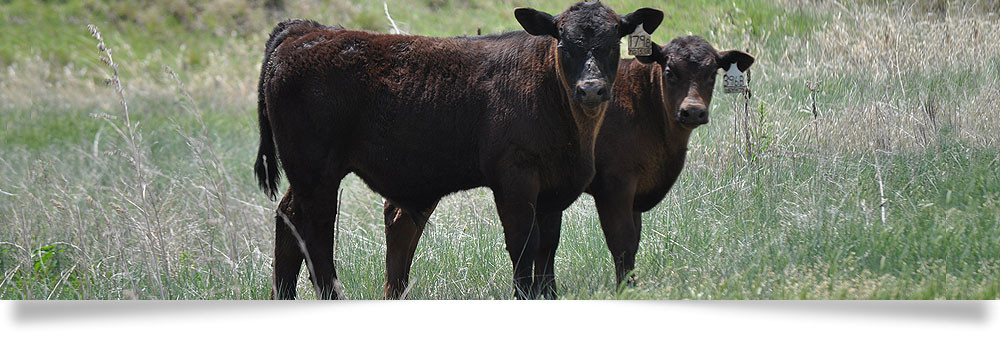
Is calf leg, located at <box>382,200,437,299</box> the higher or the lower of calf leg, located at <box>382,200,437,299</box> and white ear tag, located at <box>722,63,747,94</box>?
the lower

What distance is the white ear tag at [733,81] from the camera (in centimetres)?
507

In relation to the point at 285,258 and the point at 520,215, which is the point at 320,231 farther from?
the point at 520,215

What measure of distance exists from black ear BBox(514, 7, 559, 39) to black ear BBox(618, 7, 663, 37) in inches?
12.1

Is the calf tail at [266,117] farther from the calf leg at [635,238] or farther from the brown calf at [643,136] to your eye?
the calf leg at [635,238]

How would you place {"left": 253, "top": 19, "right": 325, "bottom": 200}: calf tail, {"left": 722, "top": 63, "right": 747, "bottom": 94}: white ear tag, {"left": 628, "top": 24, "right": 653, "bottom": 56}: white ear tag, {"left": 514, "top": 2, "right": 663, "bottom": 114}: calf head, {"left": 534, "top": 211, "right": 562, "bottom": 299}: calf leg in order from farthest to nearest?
{"left": 253, "top": 19, "right": 325, "bottom": 200}: calf tail
{"left": 722, "top": 63, "right": 747, "bottom": 94}: white ear tag
{"left": 534, "top": 211, "right": 562, "bottom": 299}: calf leg
{"left": 628, "top": 24, "right": 653, "bottom": 56}: white ear tag
{"left": 514, "top": 2, "right": 663, "bottom": 114}: calf head

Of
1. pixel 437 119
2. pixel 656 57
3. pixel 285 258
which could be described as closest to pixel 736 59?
pixel 656 57

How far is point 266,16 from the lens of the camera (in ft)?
21.3

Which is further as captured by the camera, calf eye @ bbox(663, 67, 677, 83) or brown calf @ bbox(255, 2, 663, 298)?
calf eye @ bbox(663, 67, 677, 83)

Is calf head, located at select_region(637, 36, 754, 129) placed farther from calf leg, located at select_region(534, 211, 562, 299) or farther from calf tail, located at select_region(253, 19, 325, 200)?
calf tail, located at select_region(253, 19, 325, 200)

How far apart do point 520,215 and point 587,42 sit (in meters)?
0.85

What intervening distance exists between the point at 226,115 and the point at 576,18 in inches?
210

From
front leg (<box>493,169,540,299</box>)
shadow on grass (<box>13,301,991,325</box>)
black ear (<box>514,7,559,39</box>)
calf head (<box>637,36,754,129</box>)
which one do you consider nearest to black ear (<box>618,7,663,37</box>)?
black ear (<box>514,7,559,39</box>)

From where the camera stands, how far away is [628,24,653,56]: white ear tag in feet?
15.4

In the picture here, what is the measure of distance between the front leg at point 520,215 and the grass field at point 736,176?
42cm
